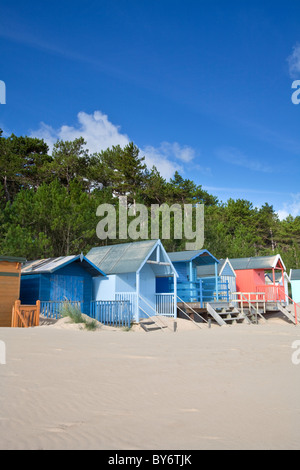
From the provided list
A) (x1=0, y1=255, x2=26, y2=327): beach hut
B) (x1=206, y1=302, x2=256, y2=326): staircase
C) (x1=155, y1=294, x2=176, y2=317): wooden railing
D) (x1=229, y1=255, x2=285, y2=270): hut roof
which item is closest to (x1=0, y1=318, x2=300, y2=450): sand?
(x1=0, y1=255, x2=26, y2=327): beach hut

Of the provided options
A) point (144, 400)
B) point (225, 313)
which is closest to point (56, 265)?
point (225, 313)

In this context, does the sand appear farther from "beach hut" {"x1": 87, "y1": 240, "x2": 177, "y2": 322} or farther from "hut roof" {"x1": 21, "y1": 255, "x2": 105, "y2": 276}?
"beach hut" {"x1": 87, "y1": 240, "x2": 177, "y2": 322}

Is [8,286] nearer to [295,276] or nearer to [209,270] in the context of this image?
[209,270]

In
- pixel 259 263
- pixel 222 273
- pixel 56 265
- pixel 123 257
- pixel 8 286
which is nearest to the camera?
pixel 8 286

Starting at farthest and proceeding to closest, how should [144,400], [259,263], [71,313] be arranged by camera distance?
[259,263] → [71,313] → [144,400]

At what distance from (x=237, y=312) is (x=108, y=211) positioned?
44.8ft

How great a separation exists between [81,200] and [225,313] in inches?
572

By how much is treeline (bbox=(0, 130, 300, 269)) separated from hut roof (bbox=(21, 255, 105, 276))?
4.52 metres

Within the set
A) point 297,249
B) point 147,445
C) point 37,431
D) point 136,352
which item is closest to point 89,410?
point 37,431

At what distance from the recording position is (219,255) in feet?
134

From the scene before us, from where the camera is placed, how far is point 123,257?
21203 mm

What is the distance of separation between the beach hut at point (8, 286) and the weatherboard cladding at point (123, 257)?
5.49 m

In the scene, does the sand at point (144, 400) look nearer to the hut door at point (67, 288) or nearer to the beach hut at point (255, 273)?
the hut door at point (67, 288)
